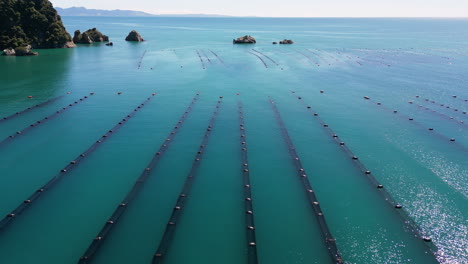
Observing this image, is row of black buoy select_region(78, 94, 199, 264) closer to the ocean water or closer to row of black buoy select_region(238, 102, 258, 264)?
the ocean water

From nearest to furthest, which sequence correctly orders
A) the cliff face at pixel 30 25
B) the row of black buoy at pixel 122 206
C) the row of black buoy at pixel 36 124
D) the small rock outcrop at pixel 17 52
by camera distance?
1. the row of black buoy at pixel 122 206
2. the row of black buoy at pixel 36 124
3. the small rock outcrop at pixel 17 52
4. the cliff face at pixel 30 25

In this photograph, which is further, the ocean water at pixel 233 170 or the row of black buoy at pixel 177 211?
the ocean water at pixel 233 170

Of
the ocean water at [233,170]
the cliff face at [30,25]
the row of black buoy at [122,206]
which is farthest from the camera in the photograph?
the cliff face at [30,25]

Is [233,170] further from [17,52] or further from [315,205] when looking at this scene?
[17,52]

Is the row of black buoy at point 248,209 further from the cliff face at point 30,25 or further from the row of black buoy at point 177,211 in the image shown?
the cliff face at point 30,25

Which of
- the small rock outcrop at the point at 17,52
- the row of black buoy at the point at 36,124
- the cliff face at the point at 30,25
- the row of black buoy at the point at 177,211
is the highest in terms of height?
the cliff face at the point at 30,25

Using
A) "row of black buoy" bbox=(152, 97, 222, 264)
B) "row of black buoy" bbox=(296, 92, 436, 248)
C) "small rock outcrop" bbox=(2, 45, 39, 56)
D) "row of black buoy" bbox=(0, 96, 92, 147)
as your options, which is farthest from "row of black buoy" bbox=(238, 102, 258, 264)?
"small rock outcrop" bbox=(2, 45, 39, 56)

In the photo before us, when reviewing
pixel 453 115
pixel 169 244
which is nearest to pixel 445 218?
pixel 169 244

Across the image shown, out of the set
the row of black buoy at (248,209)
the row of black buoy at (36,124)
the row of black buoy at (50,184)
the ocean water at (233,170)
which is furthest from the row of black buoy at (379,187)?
the row of black buoy at (36,124)
